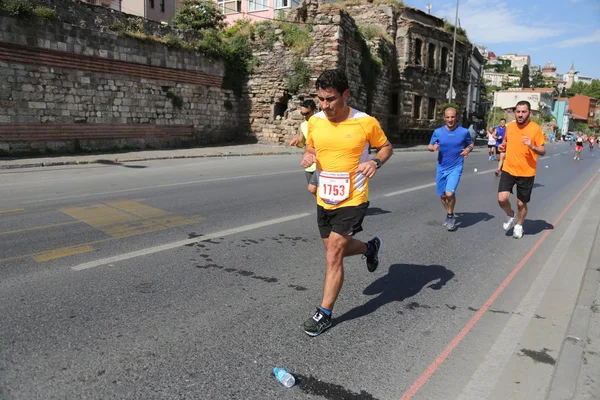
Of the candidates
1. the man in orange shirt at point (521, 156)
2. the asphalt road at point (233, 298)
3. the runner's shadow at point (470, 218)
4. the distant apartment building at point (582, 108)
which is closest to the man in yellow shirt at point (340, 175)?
the asphalt road at point (233, 298)

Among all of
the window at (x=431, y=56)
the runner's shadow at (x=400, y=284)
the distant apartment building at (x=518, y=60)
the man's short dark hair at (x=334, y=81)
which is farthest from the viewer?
the distant apartment building at (x=518, y=60)

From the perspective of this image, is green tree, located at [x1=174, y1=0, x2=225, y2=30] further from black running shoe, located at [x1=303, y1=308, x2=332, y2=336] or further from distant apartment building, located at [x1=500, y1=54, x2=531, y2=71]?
distant apartment building, located at [x1=500, y1=54, x2=531, y2=71]

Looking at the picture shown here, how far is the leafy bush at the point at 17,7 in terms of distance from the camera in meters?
14.6

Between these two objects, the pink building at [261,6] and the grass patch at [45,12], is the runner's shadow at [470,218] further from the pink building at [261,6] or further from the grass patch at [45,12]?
the pink building at [261,6]

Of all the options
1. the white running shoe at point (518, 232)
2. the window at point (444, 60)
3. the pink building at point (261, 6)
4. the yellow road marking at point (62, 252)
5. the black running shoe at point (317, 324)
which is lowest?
the black running shoe at point (317, 324)

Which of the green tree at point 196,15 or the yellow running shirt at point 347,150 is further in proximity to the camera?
the green tree at point 196,15

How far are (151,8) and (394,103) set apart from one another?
30.0 m

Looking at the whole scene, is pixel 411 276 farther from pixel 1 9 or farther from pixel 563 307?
pixel 1 9

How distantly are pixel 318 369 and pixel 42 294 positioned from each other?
2560 millimetres

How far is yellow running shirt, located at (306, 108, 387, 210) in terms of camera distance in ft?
11.4

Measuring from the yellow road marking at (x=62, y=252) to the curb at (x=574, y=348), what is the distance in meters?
4.74

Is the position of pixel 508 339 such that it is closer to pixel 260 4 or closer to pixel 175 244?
pixel 175 244

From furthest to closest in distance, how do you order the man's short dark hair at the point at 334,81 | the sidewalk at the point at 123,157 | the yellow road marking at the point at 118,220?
the sidewalk at the point at 123,157 → the yellow road marking at the point at 118,220 → the man's short dark hair at the point at 334,81

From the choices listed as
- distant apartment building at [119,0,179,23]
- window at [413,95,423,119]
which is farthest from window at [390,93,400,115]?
distant apartment building at [119,0,179,23]
